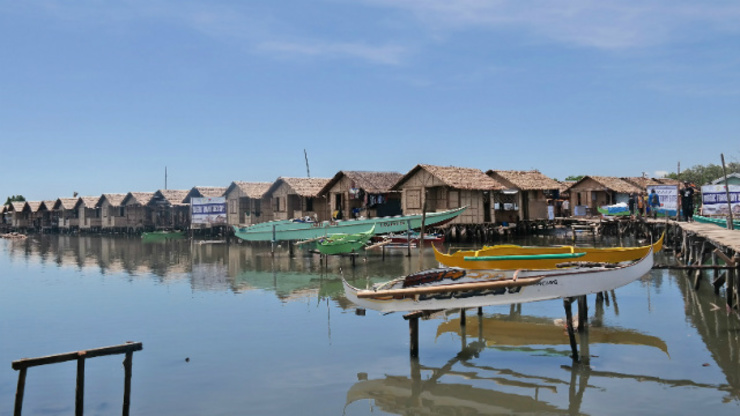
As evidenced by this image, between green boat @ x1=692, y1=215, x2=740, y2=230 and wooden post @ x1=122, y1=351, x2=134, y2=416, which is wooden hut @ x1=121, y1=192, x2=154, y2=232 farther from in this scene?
wooden post @ x1=122, y1=351, x2=134, y2=416

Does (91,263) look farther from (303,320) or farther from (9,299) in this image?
(303,320)

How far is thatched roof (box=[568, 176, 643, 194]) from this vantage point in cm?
4479

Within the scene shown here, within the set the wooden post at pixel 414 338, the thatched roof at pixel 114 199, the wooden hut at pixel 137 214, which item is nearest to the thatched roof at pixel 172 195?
the wooden hut at pixel 137 214

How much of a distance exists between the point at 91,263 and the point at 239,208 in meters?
15.4

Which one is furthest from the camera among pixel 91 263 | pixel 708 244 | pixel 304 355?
pixel 91 263

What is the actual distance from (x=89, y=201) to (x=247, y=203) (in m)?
27.3

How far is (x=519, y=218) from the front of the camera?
→ 41.2 m

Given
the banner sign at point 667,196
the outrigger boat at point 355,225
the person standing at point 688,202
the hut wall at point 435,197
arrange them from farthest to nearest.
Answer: the hut wall at point 435,197
the outrigger boat at point 355,225
the banner sign at point 667,196
the person standing at point 688,202

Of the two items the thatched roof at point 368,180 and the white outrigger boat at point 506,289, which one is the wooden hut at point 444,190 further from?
the white outrigger boat at point 506,289

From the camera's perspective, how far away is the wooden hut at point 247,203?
146ft

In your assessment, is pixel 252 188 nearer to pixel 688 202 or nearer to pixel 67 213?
pixel 688 202

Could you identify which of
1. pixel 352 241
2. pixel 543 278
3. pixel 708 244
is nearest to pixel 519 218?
pixel 352 241

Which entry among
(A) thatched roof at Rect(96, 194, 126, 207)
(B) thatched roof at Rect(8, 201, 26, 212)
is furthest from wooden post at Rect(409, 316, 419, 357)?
(B) thatched roof at Rect(8, 201, 26, 212)

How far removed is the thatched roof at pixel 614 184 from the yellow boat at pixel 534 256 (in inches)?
1325
